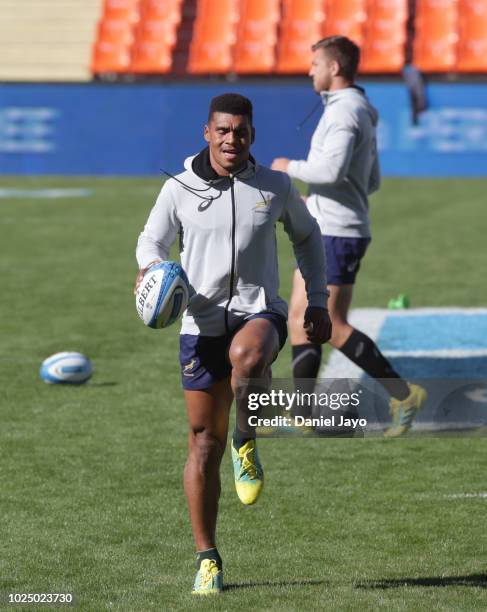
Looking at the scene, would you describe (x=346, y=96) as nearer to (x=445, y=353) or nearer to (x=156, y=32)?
(x=445, y=353)

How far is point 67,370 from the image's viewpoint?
9844 millimetres

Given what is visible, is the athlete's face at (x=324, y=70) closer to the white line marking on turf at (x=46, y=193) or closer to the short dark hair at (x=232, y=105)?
the short dark hair at (x=232, y=105)

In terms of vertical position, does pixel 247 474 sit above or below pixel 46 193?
above

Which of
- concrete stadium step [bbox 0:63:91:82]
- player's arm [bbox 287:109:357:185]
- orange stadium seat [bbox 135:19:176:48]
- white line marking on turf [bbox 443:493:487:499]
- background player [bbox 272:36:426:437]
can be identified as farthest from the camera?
orange stadium seat [bbox 135:19:176:48]

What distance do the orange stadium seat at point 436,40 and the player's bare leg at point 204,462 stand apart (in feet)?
83.4

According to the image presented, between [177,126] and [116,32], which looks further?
[116,32]

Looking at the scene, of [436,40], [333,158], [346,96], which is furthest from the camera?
[436,40]

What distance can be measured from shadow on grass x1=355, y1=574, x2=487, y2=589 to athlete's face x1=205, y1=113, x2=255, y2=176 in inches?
70.4

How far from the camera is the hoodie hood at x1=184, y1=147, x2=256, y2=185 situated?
5.54 metres

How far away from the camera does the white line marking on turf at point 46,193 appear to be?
78.7 feet

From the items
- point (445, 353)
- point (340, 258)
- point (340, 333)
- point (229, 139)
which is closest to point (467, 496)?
point (340, 333)

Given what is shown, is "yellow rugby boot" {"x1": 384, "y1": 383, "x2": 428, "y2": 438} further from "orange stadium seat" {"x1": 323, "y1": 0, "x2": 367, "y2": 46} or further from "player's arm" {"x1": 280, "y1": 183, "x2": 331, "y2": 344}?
"orange stadium seat" {"x1": 323, "y1": 0, "x2": 367, "y2": 46}

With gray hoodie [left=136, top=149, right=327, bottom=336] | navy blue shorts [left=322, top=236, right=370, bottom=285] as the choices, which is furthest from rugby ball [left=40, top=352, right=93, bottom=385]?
gray hoodie [left=136, top=149, right=327, bottom=336]

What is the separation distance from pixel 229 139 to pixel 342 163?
9.18ft
